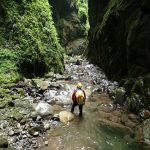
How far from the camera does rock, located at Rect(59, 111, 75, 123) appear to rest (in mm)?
9865

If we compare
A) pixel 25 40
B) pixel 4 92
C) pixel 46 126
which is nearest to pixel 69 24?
pixel 25 40

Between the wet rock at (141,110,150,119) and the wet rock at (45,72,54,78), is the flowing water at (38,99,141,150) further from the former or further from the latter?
the wet rock at (45,72,54,78)

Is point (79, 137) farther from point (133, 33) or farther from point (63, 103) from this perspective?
point (133, 33)

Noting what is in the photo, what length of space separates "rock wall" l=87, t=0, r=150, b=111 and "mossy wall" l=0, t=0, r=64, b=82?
3.73 metres

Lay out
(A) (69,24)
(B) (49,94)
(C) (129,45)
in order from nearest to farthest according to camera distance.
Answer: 1. (B) (49,94)
2. (C) (129,45)
3. (A) (69,24)

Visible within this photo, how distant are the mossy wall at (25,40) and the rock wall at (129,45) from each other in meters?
3.73

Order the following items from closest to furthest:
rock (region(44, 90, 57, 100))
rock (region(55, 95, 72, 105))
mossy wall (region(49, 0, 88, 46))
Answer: rock (region(55, 95, 72, 105)), rock (region(44, 90, 57, 100)), mossy wall (region(49, 0, 88, 46))

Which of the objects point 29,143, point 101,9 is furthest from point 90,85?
point 101,9

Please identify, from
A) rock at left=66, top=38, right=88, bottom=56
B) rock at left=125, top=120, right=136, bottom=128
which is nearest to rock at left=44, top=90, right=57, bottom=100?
rock at left=125, top=120, right=136, bottom=128

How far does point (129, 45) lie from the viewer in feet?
44.3

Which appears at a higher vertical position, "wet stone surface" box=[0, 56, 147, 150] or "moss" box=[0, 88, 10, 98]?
"moss" box=[0, 88, 10, 98]

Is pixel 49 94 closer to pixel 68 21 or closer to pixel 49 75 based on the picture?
pixel 49 75

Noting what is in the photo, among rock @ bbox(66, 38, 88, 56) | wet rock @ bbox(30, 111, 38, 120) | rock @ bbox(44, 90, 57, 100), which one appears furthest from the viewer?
rock @ bbox(66, 38, 88, 56)

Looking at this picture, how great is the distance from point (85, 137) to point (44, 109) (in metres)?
2.26
